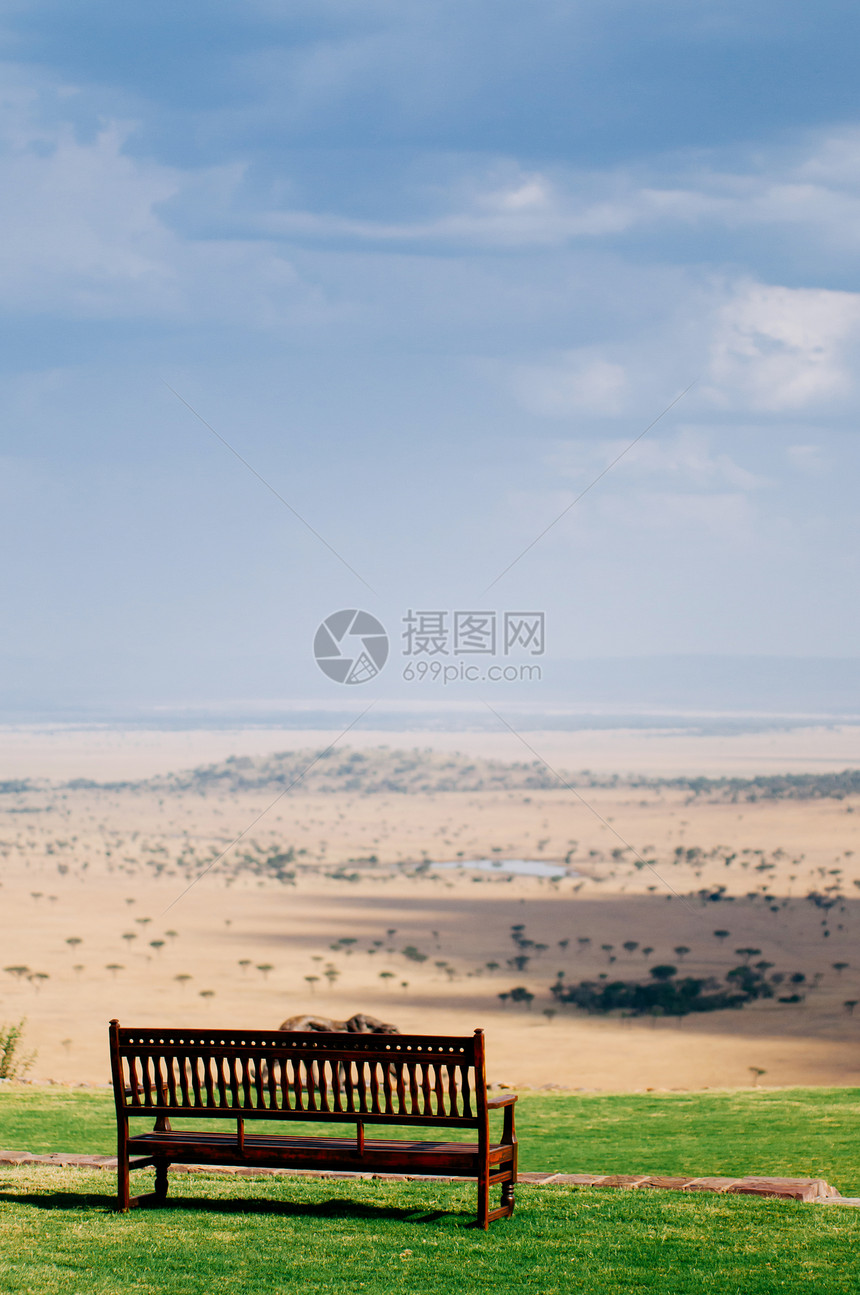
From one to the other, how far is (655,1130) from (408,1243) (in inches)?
199

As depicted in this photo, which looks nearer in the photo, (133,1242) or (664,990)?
(133,1242)

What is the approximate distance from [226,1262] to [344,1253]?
0.51 metres

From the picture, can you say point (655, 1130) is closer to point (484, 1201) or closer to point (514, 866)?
point (484, 1201)

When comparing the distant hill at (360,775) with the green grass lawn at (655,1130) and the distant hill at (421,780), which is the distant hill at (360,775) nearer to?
the distant hill at (421,780)

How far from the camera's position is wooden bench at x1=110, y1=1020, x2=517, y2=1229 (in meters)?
5.91

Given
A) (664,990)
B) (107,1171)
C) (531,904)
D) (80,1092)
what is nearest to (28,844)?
(531,904)

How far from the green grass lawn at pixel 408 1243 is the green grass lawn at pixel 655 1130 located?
2224 mm

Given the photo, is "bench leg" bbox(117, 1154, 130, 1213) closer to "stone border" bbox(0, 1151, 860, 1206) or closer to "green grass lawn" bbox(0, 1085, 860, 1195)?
"stone border" bbox(0, 1151, 860, 1206)

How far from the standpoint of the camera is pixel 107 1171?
7.20 meters

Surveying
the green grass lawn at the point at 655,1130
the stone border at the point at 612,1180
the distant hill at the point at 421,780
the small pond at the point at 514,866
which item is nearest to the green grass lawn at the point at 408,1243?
the stone border at the point at 612,1180

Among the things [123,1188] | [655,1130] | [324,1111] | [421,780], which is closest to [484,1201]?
[324,1111]

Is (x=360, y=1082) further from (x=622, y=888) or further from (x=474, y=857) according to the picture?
(x=474, y=857)

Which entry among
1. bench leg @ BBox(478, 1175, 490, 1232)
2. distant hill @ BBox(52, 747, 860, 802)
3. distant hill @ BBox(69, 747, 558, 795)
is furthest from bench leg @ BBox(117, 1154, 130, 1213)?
distant hill @ BBox(69, 747, 558, 795)

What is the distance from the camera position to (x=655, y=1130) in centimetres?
1012
